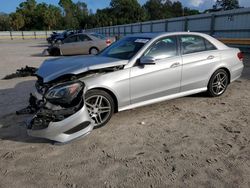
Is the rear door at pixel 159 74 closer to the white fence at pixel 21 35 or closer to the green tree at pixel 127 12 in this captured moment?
the white fence at pixel 21 35

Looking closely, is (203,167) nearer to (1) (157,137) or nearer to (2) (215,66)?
(1) (157,137)

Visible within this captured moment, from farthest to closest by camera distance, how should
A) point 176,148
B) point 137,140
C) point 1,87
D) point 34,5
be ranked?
point 34,5
point 1,87
point 137,140
point 176,148

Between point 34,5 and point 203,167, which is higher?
point 34,5

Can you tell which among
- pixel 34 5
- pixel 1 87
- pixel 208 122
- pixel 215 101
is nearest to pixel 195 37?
pixel 215 101

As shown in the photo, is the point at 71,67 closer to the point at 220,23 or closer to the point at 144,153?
the point at 144,153

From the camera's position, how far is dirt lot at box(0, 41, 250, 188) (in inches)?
115

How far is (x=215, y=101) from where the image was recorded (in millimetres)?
5500

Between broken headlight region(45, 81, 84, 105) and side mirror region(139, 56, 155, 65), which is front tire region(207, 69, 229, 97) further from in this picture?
broken headlight region(45, 81, 84, 105)

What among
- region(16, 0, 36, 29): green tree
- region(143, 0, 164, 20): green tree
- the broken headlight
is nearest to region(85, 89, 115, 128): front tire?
the broken headlight

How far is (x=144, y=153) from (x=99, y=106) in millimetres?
1186

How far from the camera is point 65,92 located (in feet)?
12.2

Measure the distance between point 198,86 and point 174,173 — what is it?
2.77 m

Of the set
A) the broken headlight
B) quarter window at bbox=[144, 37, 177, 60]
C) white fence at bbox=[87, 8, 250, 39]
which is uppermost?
white fence at bbox=[87, 8, 250, 39]

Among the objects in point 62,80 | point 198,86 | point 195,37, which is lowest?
point 198,86
